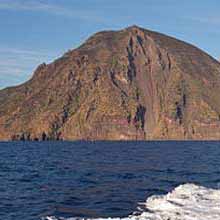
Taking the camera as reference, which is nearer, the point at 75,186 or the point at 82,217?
the point at 82,217

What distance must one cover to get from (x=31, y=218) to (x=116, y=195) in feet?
39.3

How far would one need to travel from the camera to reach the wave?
3181cm

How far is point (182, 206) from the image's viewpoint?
35969 millimetres

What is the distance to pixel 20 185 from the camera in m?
51.9

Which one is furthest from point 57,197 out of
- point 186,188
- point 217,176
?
point 217,176

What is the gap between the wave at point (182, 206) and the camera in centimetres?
3181

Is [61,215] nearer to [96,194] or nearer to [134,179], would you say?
[96,194]

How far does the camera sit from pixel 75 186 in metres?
50.6

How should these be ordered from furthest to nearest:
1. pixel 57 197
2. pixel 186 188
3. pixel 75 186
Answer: pixel 75 186, pixel 186 188, pixel 57 197

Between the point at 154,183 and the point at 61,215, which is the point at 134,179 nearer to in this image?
the point at 154,183

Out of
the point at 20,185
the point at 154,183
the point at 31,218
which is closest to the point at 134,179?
the point at 154,183

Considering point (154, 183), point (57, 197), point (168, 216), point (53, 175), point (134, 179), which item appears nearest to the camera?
point (168, 216)

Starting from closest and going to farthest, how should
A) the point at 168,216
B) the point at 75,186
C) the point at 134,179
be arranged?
1. the point at 168,216
2. the point at 75,186
3. the point at 134,179

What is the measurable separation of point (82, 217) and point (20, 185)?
67.1 ft
